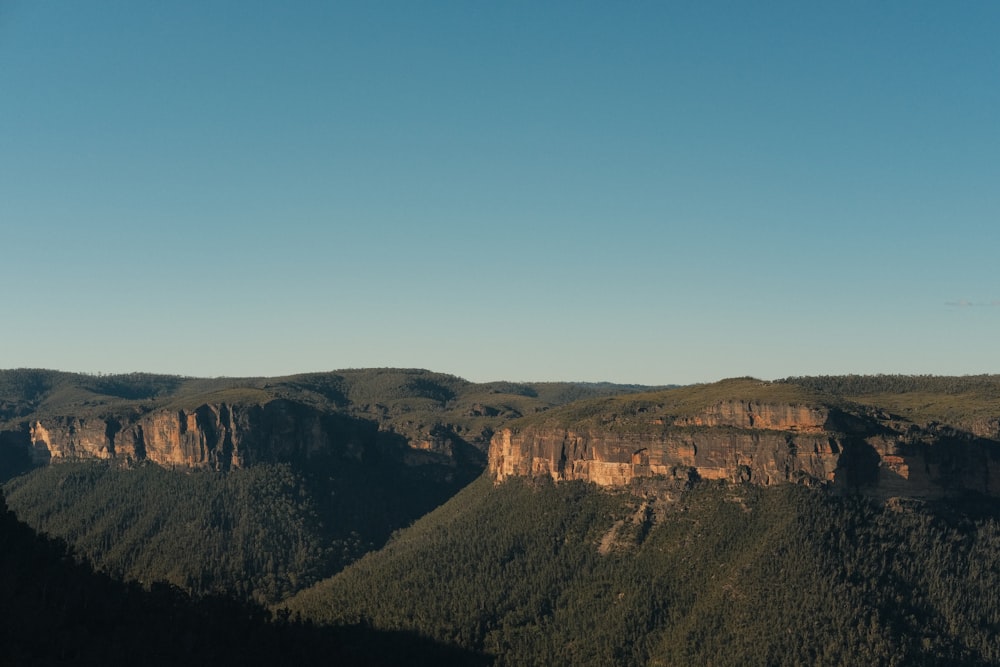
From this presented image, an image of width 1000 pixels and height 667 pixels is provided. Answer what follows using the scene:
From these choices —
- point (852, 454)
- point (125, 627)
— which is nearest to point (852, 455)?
point (852, 454)

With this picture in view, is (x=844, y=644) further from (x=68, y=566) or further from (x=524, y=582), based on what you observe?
(x=68, y=566)

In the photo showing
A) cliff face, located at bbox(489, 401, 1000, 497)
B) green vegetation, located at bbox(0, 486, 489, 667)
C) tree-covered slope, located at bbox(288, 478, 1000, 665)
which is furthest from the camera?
cliff face, located at bbox(489, 401, 1000, 497)

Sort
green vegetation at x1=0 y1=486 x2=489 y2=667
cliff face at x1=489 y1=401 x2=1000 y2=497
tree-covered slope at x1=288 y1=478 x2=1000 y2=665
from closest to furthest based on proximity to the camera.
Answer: green vegetation at x1=0 y1=486 x2=489 y2=667 → tree-covered slope at x1=288 y1=478 x2=1000 y2=665 → cliff face at x1=489 y1=401 x2=1000 y2=497

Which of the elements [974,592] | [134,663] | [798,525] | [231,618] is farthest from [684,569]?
[134,663]

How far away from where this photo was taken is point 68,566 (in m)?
135

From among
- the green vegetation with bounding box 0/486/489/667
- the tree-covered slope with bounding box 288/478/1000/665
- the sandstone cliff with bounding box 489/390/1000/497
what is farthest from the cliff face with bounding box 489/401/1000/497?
the green vegetation with bounding box 0/486/489/667

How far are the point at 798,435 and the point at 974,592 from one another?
41289 mm

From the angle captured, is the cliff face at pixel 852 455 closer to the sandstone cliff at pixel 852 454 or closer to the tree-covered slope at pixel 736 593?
the sandstone cliff at pixel 852 454

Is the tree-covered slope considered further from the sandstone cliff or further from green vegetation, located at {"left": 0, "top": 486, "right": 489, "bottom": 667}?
green vegetation, located at {"left": 0, "top": 486, "right": 489, "bottom": 667}

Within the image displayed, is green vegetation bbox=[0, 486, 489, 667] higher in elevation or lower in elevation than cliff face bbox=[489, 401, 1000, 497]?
lower

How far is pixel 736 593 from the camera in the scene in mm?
171000

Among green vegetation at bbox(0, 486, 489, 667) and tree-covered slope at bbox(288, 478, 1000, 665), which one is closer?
green vegetation at bbox(0, 486, 489, 667)

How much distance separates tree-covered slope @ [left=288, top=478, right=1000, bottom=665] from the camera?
160250 mm

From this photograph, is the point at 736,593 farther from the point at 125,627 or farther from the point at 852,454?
the point at 125,627
